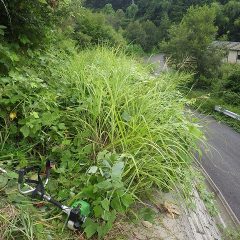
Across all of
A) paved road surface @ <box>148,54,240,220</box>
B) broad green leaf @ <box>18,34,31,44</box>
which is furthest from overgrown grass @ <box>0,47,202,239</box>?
paved road surface @ <box>148,54,240,220</box>

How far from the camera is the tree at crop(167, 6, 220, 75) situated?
26047 millimetres

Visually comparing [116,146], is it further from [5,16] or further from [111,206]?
[5,16]

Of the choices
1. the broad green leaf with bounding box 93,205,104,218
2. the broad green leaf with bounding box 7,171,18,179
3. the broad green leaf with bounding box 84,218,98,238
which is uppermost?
the broad green leaf with bounding box 93,205,104,218

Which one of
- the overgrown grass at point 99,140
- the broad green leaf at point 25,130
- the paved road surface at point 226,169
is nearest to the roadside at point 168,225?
the overgrown grass at point 99,140

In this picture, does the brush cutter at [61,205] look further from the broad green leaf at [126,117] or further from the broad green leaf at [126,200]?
the broad green leaf at [126,117]

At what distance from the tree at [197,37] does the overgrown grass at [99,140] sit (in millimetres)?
24036

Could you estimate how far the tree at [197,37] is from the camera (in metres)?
26.0

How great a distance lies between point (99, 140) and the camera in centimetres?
264

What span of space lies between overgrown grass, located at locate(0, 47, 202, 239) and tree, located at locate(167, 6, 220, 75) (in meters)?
24.0

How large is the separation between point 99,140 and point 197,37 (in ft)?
86.3

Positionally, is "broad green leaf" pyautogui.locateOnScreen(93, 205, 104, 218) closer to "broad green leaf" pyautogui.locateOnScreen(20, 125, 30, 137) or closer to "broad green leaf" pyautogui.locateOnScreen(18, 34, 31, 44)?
"broad green leaf" pyautogui.locateOnScreen(20, 125, 30, 137)

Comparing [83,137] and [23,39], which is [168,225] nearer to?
[83,137]

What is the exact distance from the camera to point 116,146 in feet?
8.36

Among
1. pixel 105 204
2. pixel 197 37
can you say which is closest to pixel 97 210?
pixel 105 204
